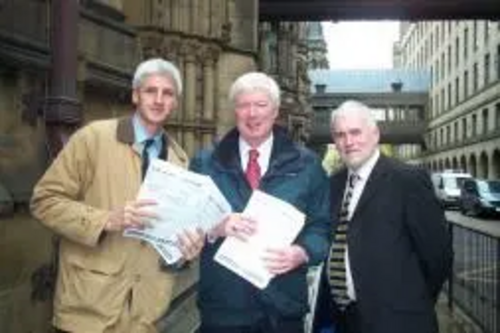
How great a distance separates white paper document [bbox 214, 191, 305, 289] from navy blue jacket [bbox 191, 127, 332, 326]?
7 cm

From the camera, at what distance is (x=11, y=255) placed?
524 cm

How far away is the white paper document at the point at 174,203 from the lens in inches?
141

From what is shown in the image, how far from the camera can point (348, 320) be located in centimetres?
421

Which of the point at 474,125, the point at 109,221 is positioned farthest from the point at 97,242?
the point at 474,125

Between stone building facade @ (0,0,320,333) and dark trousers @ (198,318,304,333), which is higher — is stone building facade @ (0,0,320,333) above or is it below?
above

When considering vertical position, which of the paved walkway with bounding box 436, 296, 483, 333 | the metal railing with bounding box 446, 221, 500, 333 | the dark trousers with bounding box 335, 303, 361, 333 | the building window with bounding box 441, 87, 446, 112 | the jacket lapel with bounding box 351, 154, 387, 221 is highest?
the building window with bounding box 441, 87, 446, 112

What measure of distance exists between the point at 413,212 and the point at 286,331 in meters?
0.80

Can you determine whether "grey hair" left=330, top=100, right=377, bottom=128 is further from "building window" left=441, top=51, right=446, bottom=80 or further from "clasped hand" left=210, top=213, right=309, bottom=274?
"building window" left=441, top=51, right=446, bottom=80

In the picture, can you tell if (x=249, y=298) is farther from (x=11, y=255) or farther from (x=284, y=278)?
(x=11, y=255)

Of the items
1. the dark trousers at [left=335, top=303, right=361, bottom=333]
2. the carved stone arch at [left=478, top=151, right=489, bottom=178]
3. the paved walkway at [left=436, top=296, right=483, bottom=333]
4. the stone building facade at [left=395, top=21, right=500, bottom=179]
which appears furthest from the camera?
the carved stone arch at [left=478, top=151, right=489, bottom=178]

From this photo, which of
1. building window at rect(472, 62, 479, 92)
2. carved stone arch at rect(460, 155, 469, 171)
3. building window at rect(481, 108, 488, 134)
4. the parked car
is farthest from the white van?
carved stone arch at rect(460, 155, 469, 171)

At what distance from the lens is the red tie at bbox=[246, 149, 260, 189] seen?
3.95m

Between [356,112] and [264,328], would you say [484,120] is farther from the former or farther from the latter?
[264,328]

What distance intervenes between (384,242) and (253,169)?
698mm
